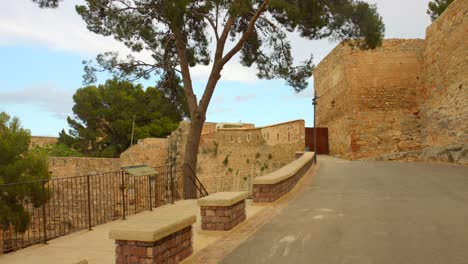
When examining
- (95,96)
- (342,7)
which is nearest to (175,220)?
(342,7)

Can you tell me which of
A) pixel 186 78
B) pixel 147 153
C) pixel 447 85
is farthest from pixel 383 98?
pixel 147 153

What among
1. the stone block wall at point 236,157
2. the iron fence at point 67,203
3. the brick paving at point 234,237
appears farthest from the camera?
the stone block wall at point 236,157

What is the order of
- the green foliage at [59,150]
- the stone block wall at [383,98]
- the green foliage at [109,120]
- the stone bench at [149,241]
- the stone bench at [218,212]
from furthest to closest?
the green foliage at [109,120], the green foliage at [59,150], the stone block wall at [383,98], the stone bench at [218,212], the stone bench at [149,241]

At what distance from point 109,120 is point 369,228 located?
37.1 m

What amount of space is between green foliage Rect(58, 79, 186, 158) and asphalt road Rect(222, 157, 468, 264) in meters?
30.7

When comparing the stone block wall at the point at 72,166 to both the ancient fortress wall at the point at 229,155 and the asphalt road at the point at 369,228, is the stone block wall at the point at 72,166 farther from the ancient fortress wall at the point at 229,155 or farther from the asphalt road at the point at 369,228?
the asphalt road at the point at 369,228

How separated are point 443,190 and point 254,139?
54.5 ft

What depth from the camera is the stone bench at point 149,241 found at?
175 inches

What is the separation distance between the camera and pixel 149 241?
4.42m

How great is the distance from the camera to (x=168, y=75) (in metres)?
16.2

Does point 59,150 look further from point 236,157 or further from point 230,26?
point 230,26

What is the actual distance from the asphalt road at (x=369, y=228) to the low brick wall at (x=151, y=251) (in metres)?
0.74

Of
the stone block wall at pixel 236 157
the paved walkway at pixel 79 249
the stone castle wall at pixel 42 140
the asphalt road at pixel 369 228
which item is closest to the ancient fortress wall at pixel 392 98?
the stone block wall at pixel 236 157

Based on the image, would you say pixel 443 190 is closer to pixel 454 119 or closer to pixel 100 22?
pixel 454 119
